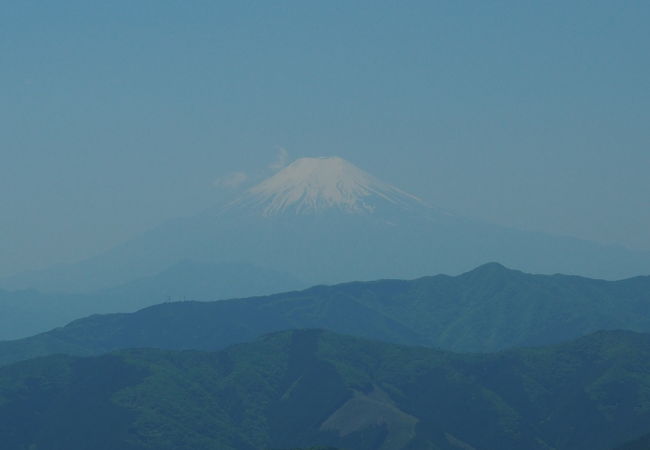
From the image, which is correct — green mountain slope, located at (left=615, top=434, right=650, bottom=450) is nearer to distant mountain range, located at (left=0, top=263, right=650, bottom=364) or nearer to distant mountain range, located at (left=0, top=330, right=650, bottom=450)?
distant mountain range, located at (left=0, top=330, right=650, bottom=450)

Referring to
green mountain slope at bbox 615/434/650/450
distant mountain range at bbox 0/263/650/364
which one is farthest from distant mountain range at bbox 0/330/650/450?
distant mountain range at bbox 0/263/650/364

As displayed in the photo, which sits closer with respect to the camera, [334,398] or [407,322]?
[334,398]

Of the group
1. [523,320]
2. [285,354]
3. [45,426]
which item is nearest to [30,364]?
[45,426]

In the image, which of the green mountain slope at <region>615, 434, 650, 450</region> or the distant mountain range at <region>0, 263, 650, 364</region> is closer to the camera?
the green mountain slope at <region>615, 434, 650, 450</region>

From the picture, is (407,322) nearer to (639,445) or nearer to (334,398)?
(334,398)

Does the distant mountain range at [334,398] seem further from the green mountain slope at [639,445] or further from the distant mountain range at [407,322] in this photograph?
the distant mountain range at [407,322]

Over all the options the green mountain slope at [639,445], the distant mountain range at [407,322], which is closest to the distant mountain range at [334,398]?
the green mountain slope at [639,445]

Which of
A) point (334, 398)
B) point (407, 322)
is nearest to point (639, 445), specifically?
point (334, 398)
